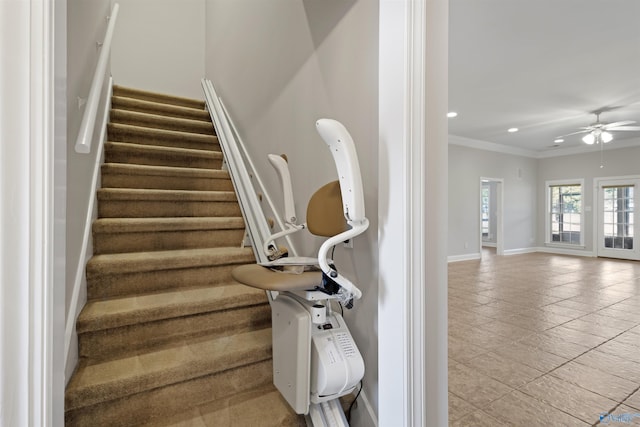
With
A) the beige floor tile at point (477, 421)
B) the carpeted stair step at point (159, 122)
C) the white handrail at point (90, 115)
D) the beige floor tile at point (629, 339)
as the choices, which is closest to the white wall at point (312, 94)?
the carpeted stair step at point (159, 122)

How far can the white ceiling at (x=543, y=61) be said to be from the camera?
260 cm

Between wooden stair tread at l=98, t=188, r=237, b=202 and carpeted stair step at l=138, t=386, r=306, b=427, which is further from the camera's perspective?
wooden stair tread at l=98, t=188, r=237, b=202

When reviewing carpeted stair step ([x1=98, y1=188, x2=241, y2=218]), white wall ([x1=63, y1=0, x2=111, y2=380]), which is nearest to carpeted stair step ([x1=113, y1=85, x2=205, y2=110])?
white wall ([x1=63, y1=0, x2=111, y2=380])

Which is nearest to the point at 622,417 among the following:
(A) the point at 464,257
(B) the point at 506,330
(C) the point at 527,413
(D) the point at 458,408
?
(C) the point at 527,413

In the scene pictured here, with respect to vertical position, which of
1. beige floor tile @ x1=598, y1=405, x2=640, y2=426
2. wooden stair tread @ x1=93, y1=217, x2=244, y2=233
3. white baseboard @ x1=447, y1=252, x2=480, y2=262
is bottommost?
beige floor tile @ x1=598, y1=405, x2=640, y2=426

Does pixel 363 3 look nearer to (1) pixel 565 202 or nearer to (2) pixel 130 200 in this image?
(2) pixel 130 200

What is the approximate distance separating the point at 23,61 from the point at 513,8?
3231mm

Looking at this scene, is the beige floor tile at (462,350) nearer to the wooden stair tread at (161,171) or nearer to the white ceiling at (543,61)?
the wooden stair tread at (161,171)

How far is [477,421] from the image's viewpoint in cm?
171

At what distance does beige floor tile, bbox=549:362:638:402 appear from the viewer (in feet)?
6.47

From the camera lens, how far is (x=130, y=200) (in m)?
2.25

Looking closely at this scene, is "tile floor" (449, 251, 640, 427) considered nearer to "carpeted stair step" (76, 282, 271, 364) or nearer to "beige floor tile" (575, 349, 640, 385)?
"beige floor tile" (575, 349, 640, 385)

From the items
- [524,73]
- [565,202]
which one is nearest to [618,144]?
[565,202]

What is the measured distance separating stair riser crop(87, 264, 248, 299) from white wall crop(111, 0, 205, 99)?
3.55 meters
